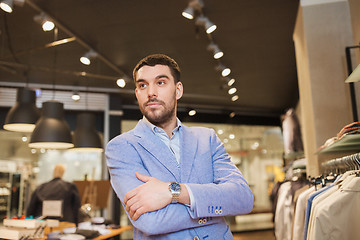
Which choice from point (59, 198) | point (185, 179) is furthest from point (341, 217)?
point (59, 198)

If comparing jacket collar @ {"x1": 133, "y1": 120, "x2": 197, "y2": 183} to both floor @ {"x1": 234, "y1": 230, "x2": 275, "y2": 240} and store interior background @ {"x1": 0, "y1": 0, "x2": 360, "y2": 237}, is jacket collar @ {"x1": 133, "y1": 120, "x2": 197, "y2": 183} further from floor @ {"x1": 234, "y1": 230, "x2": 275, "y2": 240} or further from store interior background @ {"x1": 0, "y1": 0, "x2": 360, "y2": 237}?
floor @ {"x1": 234, "y1": 230, "x2": 275, "y2": 240}

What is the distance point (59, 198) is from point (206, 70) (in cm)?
377

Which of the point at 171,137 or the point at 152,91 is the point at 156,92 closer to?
the point at 152,91

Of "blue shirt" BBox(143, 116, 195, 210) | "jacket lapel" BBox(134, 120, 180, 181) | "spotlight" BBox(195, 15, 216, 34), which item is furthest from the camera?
"spotlight" BBox(195, 15, 216, 34)

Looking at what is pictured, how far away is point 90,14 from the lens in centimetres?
479

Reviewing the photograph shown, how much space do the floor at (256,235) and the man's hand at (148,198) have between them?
8.52m

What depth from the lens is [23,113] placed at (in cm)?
457

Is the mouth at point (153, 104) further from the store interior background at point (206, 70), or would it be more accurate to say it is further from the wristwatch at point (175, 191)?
the store interior background at point (206, 70)

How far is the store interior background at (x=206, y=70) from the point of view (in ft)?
12.7

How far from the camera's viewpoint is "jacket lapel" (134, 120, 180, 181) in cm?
164

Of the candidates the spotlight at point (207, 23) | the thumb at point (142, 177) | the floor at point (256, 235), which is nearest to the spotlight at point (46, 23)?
the spotlight at point (207, 23)

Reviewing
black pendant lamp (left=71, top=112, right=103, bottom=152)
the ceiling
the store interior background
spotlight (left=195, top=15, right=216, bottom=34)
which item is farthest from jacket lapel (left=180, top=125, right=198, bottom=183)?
black pendant lamp (left=71, top=112, right=103, bottom=152)

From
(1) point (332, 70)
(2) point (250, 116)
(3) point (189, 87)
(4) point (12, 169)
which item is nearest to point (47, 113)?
(1) point (332, 70)

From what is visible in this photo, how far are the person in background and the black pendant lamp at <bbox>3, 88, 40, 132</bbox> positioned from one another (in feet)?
3.14
